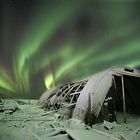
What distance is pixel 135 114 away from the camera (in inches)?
431

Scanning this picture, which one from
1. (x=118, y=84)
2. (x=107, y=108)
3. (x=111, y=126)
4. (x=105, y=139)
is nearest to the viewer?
(x=105, y=139)

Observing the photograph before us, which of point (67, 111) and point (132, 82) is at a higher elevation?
point (132, 82)

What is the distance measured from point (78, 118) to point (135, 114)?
12.3 feet

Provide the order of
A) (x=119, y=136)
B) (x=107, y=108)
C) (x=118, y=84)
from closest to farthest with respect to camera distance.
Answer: (x=119, y=136)
(x=107, y=108)
(x=118, y=84)

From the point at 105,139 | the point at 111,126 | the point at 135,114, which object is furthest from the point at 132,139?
the point at 135,114

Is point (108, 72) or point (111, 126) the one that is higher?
point (108, 72)

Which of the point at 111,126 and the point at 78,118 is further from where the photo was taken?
the point at 78,118

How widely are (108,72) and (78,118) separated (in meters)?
2.69

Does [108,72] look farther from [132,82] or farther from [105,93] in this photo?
[132,82]

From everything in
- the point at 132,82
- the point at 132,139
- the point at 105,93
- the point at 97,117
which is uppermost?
the point at 132,82

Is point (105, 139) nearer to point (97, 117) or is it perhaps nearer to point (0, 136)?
point (97, 117)

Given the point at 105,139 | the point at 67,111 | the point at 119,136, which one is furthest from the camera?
the point at 67,111

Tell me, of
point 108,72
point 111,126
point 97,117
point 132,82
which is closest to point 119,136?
point 111,126

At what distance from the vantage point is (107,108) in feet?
29.3
